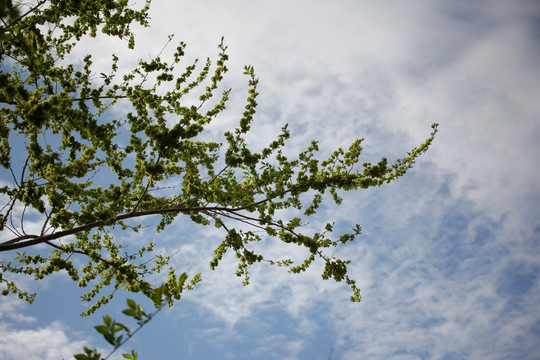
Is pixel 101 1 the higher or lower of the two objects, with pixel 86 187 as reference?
higher

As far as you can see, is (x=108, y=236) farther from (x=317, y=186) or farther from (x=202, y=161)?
(x=317, y=186)

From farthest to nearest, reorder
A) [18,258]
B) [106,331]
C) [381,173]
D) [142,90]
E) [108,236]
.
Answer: [108,236] < [142,90] < [18,258] < [381,173] < [106,331]

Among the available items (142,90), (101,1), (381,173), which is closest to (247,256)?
(381,173)

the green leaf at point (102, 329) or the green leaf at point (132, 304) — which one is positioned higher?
the green leaf at point (132, 304)

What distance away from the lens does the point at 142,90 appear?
6773 millimetres

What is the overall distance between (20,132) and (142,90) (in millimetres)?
2377

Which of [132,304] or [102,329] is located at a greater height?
[132,304]

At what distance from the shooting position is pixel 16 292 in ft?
22.8

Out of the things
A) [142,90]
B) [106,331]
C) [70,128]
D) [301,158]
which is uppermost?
[142,90]

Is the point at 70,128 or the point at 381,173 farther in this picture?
the point at 70,128

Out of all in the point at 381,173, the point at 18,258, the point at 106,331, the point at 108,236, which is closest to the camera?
the point at 106,331

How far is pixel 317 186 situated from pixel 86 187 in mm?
5031

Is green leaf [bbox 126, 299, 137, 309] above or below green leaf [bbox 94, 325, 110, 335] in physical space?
above

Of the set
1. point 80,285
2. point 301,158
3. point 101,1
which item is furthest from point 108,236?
point 101,1
